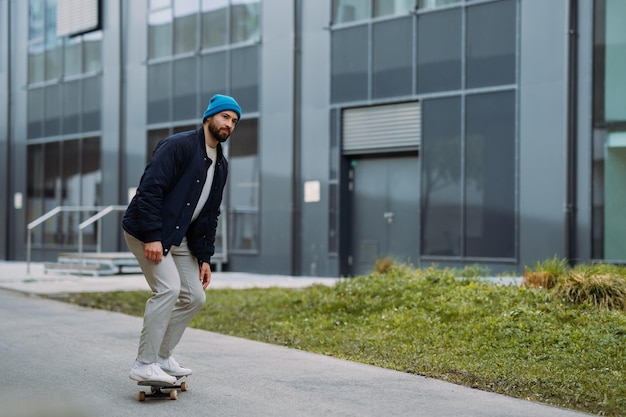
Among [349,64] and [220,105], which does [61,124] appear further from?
[220,105]

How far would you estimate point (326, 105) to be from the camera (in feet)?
67.9

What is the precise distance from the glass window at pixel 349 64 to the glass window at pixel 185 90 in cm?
474

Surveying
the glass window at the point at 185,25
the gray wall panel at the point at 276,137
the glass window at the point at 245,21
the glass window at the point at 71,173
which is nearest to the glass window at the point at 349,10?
the gray wall panel at the point at 276,137

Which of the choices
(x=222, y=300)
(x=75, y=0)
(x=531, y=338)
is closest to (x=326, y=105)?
(x=222, y=300)

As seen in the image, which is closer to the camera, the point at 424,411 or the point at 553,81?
the point at 424,411

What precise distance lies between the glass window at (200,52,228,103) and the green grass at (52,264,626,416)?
Answer: 10.4 metres

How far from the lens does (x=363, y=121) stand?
66.0 feet

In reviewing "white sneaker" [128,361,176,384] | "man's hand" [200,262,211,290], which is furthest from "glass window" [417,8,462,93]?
"white sneaker" [128,361,176,384]

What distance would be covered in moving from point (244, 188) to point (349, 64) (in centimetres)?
423

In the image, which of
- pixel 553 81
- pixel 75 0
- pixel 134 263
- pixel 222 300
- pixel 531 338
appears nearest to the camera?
pixel 531 338

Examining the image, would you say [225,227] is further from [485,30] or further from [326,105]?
[485,30]

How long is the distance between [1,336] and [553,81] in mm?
10809

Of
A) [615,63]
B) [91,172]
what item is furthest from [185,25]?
[615,63]

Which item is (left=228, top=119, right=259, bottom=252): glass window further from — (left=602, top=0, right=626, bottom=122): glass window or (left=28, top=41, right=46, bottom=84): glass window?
(left=28, top=41, right=46, bottom=84): glass window
